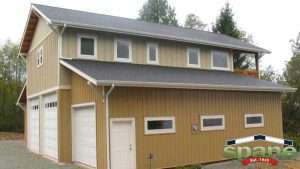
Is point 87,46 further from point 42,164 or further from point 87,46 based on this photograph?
point 42,164

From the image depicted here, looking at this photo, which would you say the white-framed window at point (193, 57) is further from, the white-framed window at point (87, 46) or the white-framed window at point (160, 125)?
the white-framed window at point (160, 125)

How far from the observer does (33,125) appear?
19391 mm

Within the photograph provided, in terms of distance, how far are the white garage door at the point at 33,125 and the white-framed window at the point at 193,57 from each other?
8.21 meters

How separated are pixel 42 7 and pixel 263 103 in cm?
1168

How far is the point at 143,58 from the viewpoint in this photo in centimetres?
1638

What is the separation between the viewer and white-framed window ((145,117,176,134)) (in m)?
12.5

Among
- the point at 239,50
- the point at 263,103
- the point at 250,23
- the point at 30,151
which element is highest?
the point at 250,23

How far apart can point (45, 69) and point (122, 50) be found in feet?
12.6

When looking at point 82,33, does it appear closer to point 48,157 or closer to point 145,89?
point 145,89

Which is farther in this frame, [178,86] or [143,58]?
[143,58]

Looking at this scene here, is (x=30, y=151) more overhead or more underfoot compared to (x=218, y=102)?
more underfoot

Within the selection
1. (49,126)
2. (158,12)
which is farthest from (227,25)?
(49,126)

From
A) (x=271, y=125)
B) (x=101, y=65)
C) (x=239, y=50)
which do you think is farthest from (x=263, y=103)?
(x=101, y=65)

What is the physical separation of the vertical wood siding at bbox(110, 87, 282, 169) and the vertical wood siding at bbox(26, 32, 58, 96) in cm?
424
